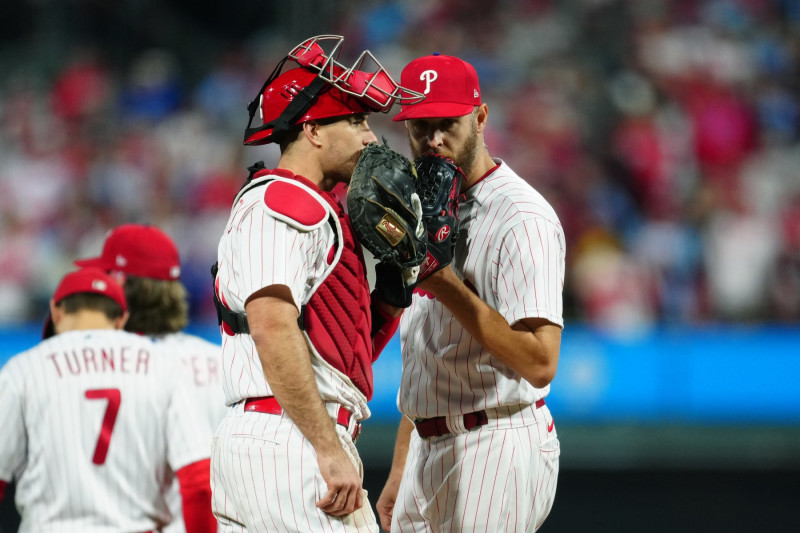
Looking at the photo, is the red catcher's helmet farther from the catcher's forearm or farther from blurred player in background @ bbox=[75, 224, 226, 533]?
blurred player in background @ bbox=[75, 224, 226, 533]

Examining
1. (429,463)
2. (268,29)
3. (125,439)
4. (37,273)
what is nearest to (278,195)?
(429,463)

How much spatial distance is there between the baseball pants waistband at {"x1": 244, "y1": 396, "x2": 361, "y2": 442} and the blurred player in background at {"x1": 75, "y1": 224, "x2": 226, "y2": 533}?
158 centimetres

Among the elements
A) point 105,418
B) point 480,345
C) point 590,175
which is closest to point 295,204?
point 480,345

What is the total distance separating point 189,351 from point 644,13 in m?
7.96

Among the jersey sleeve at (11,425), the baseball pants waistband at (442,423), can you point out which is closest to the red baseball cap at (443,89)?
the baseball pants waistband at (442,423)

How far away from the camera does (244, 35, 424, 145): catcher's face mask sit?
308cm

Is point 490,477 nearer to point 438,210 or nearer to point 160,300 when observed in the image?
point 438,210

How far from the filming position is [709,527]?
7.18 metres

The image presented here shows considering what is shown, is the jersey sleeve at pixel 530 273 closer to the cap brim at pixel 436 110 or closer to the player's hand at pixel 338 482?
the cap brim at pixel 436 110

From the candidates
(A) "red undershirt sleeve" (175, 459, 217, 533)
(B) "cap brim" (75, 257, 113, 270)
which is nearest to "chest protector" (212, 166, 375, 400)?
(A) "red undershirt sleeve" (175, 459, 217, 533)

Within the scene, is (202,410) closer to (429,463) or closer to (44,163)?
(429,463)

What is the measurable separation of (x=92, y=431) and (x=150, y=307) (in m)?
0.83

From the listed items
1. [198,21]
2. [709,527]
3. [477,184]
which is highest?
[198,21]

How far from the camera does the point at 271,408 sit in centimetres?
293
